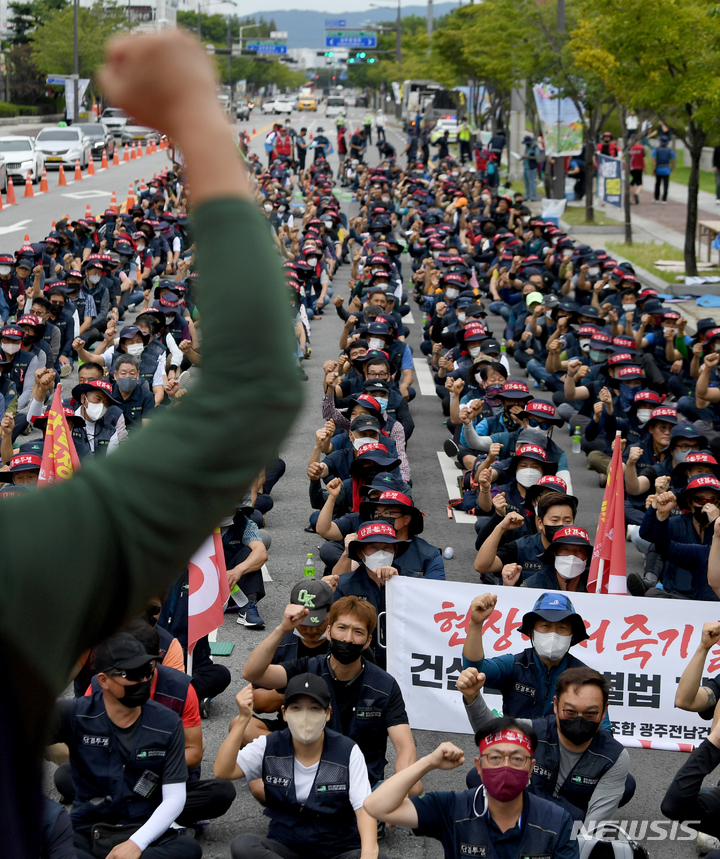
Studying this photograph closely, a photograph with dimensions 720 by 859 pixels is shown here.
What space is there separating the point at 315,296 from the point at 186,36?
22590 mm

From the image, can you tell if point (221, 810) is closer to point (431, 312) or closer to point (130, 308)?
point (431, 312)

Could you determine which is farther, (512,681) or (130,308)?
(130,308)

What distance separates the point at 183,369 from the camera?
548 inches

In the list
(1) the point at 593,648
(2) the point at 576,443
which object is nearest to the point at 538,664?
(1) the point at 593,648

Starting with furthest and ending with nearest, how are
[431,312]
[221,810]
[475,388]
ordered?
1. [431,312]
2. [475,388]
3. [221,810]

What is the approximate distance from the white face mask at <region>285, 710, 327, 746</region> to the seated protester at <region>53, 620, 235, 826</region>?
0.71 m

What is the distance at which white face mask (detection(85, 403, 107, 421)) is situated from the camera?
11.0 m

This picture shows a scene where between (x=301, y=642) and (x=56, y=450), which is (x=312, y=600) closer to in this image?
(x=301, y=642)

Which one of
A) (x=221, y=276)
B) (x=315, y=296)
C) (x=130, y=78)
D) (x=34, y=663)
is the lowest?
(x=315, y=296)

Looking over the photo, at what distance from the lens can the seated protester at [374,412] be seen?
10555mm

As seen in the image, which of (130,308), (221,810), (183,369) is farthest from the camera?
(130,308)

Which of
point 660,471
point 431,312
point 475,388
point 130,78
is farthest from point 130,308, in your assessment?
point 130,78

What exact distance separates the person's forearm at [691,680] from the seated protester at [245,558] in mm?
3430

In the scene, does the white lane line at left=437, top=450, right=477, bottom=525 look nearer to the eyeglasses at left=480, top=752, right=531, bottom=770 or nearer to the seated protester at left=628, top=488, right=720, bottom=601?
the seated protester at left=628, top=488, right=720, bottom=601
